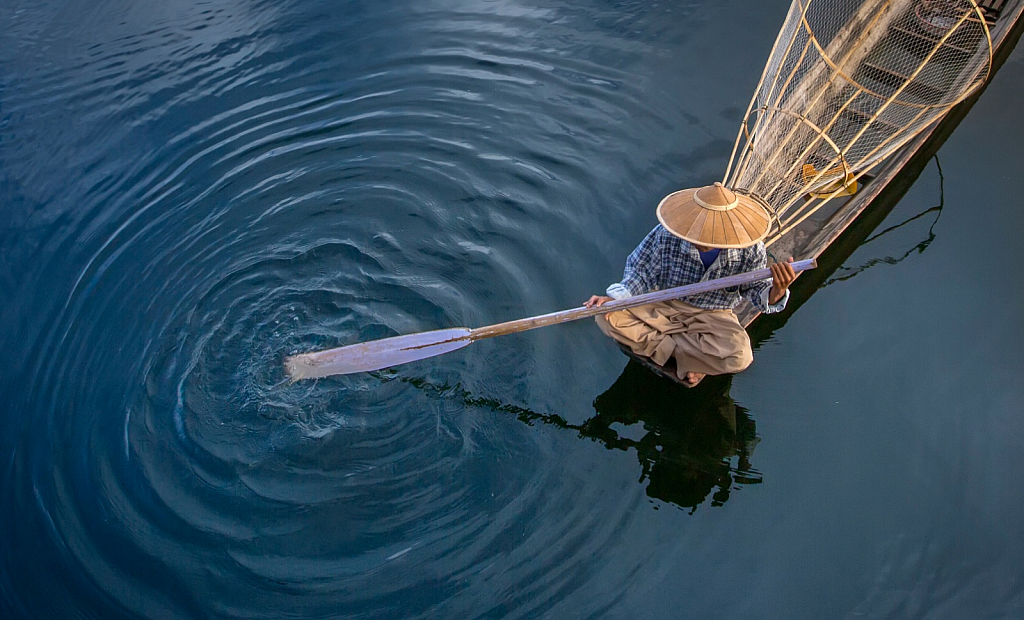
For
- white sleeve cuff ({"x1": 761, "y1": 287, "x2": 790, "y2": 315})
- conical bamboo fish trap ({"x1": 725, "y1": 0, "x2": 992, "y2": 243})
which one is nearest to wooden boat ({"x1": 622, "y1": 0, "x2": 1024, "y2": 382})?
conical bamboo fish trap ({"x1": 725, "y1": 0, "x2": 992, "y2": 243})

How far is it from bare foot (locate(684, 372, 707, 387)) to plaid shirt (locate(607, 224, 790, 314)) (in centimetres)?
43

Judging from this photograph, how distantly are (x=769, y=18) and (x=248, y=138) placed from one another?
17.3 ft

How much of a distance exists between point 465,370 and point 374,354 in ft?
2.05

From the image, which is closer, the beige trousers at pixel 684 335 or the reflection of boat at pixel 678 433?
the beige trousers at pixel 684 335

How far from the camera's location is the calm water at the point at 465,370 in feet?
12.6

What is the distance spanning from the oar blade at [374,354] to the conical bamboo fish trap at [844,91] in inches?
86.6

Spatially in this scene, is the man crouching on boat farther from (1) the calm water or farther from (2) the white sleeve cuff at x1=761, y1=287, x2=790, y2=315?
(1) the calm water

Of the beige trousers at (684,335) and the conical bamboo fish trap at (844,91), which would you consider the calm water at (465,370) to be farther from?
the conical bamboo fish trap at (844,91)

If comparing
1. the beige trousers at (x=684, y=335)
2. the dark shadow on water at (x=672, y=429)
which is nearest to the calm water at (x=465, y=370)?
the dark shadow on water at (x=672, y=429)

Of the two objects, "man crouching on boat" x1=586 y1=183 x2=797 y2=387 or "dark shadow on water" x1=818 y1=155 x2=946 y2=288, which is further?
"dark shadow on water" x1=818 y1=155 x2=946 y2=288

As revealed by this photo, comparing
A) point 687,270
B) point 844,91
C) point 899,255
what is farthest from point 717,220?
point 844,91

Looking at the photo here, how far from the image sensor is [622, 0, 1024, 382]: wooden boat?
479cm

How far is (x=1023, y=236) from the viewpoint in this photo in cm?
519

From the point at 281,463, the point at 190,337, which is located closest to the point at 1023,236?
the point at 281,463
